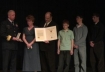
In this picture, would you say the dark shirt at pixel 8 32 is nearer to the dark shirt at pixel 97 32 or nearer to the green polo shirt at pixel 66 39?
the green polo shirt at pixel 66 39

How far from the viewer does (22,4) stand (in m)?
7.97

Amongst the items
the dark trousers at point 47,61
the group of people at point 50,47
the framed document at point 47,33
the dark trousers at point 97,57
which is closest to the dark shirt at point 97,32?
the group of people at point 50,47

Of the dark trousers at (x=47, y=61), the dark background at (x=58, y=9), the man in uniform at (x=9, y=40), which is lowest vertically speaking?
the dark trousers at (x=47, y=61)

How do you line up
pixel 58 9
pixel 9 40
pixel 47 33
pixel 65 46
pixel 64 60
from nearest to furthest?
pixel 9 40 < pixel 47 33 < pixel 65 46 < pixel 64 60 < pixel 58 9

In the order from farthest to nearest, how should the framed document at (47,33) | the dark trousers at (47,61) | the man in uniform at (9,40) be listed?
the dark trousers at (47,61)
the framed document at (47,33)
the man in uniform at (9,40)

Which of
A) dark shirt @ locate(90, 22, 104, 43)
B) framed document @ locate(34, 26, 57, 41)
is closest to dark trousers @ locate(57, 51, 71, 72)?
framed document @ locate(34, 26, 57, 41)

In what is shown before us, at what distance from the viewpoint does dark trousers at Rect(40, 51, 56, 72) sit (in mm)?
6582

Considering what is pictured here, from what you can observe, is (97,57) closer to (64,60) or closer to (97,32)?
(97,32)

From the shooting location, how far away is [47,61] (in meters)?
6.64

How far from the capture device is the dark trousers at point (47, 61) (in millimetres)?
6582

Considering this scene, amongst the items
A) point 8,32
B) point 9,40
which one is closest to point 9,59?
point 9,40

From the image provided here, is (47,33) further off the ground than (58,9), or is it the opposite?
(58,9)

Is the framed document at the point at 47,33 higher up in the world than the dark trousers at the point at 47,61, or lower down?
higher up

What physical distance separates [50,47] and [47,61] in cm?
33
